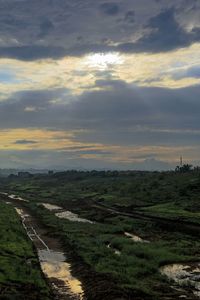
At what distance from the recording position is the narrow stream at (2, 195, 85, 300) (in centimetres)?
3653

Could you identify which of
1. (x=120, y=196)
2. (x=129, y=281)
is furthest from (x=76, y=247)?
(x=120, y=196)

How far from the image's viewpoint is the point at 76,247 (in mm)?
56844

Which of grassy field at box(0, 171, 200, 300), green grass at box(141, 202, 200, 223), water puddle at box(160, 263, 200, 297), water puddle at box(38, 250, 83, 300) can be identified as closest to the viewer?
water puddle at box(38, 250, 83, 300)

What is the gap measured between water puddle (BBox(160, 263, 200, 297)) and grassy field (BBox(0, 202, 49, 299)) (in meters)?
11.4

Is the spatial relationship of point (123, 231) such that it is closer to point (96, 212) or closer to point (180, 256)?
point (180, 256)

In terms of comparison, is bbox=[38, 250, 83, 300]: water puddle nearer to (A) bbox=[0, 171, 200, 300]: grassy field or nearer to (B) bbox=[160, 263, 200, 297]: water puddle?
(A) bbox=[0, 171, 200, 300]: grassy field

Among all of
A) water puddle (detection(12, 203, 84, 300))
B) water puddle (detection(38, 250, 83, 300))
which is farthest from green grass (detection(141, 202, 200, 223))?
water puddle (detection(38, 250, 83, 300))

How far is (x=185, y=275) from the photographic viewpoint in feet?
139

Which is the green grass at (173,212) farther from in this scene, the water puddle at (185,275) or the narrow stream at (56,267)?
the water puddle at (185,275)

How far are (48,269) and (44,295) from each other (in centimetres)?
Answer: 1162

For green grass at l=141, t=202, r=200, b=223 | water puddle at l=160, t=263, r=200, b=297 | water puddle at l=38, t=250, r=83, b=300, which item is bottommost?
water puddle at l=38, t=250, r=83, b=300

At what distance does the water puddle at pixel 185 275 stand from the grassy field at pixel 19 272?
11424mm

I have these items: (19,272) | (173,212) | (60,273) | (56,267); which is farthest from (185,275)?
(173,212)

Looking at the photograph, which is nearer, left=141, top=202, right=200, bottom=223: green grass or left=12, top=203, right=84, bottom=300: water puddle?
left=12, top=203, right=84, bottom=300: water puddle
